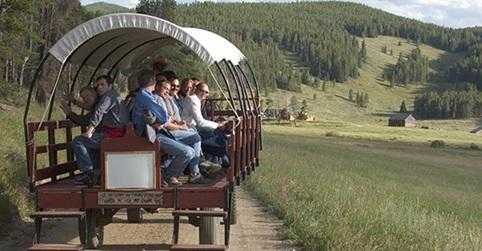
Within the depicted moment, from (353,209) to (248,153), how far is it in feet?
8.62

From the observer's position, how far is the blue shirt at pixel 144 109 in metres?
8.08

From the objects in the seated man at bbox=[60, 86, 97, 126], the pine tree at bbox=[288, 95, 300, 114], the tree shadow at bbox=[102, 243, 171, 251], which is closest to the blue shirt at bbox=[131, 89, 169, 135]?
the seated man at bbox=[60, 86, 97, 126]

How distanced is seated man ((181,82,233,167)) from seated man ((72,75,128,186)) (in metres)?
1.13

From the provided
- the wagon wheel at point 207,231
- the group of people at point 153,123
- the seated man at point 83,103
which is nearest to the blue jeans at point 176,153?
the group of people at point 153,123

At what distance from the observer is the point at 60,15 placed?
50156 mm

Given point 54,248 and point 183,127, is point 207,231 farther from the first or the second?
point 54,248

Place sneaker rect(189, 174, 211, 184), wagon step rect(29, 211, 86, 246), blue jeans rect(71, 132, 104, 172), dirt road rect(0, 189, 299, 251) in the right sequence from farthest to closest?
dirt road rect(0, 189, 299, 251), sneaker rect(189, 174, 211, 184), blue jeans rect(71, 132, 104, 172), wagon step rect(29, 211, 86, 246)

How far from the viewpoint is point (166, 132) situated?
845cm

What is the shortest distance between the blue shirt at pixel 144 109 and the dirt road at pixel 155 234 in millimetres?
2251

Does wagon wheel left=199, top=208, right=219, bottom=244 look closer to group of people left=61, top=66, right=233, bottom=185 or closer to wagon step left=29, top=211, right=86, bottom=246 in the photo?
group of people left=61, top=66, right=233, bottom=185

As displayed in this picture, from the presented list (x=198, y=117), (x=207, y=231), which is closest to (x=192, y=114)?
(x=198, y=117)

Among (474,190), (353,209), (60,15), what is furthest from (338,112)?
(353,209)

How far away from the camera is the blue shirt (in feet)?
26.5

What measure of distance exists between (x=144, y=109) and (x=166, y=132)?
1.53 ft
